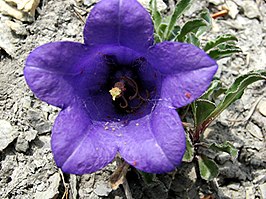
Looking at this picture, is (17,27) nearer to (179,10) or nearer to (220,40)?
(179,10)

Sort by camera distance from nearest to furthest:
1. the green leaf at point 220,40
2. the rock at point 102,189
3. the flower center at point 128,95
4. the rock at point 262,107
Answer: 1. the flower center at point 128,95
2. the rock at point 102,189
3. the green leaf at point 220,40
4. the rock at point 262,107

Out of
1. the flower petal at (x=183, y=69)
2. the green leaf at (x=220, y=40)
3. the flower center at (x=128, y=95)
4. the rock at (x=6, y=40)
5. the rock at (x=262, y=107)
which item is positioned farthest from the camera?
the rock at (x=262, y=107)

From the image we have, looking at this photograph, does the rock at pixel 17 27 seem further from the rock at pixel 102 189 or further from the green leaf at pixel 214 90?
the green leaf at pixel 214 90

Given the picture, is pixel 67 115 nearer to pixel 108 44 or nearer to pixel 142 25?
pixel 108 44

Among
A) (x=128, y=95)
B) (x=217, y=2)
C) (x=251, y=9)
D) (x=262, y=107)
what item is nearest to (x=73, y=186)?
(x=128, y=95)

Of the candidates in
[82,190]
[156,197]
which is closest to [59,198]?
[82,190]

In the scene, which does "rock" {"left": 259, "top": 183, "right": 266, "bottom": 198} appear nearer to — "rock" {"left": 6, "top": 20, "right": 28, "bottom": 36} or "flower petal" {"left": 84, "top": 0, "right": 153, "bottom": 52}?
"flower petal" {"left": 84, "top": 0, "right": 153, "bottom": 52}

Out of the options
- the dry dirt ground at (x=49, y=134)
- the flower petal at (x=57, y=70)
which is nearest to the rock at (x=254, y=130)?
the dry dirt ground at (x=49, y=134)
